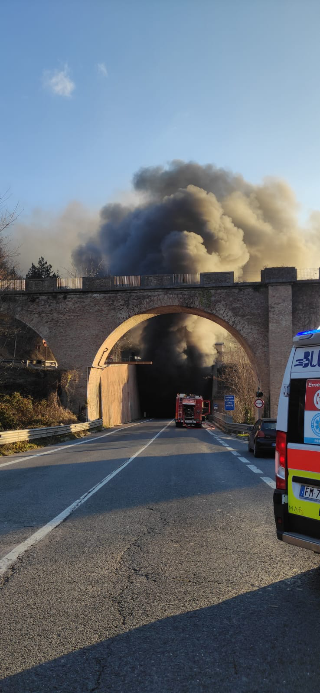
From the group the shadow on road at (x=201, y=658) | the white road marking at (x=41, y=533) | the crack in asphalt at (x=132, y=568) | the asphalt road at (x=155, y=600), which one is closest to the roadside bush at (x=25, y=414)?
the white road marking at (x=41, y=533)

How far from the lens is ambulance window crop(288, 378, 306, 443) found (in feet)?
13.8

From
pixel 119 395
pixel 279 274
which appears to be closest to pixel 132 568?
pixel 279 274

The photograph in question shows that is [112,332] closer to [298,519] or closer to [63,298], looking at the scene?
[63,298]

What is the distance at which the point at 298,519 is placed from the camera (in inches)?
165

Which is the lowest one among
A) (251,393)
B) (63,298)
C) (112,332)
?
(251,393)

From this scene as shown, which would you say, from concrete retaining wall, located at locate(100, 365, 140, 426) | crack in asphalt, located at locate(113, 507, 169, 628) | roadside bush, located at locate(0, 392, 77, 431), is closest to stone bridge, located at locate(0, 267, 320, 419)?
concrete retaining wall, located at locate(100, 365, 140, 426)

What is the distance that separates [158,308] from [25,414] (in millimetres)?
14176

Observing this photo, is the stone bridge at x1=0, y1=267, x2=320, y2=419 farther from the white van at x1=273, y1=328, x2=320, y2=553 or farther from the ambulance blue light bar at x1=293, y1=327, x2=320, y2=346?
the ambulance blue light bar at x1=293, y1=327, x2=320, y2=346

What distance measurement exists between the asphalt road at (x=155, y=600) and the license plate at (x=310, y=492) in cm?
73

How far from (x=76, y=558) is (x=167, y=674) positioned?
2360mm

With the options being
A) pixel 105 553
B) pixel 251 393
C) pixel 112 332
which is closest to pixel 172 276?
pixel 112 332

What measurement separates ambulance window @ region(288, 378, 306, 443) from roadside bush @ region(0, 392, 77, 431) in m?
21.9

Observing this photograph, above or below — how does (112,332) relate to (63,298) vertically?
below

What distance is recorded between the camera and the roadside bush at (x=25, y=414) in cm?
2558
